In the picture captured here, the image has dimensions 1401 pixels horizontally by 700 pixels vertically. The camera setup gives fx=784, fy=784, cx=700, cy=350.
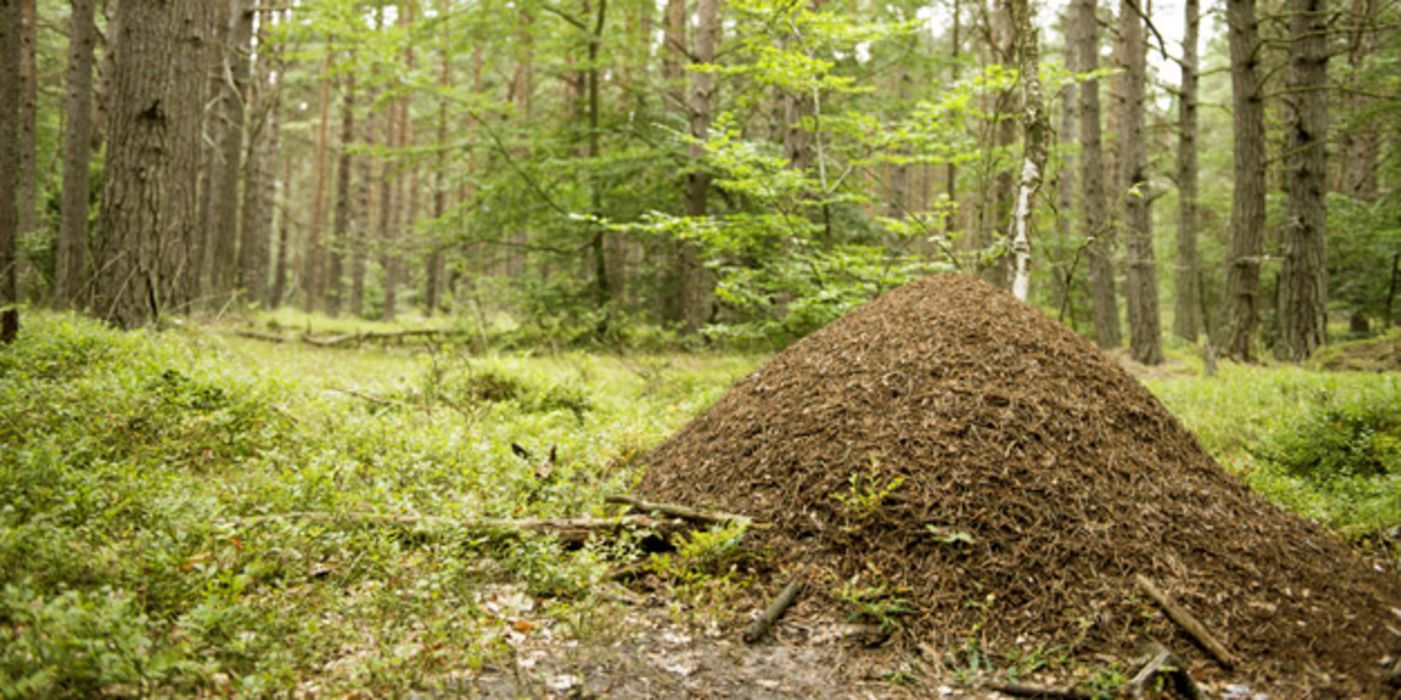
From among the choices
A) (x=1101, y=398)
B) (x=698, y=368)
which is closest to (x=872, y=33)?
(x=698, y=368)

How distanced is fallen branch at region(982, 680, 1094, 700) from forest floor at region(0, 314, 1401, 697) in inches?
2.6

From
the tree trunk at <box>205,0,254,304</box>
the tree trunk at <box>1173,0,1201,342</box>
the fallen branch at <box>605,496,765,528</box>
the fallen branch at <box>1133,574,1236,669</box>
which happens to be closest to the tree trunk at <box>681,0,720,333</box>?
the fallen branch at <box>605,496,765,528</box>

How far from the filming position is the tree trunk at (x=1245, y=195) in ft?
32.5

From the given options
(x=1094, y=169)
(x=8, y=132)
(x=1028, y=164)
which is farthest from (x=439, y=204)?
(x=1028, y=164)

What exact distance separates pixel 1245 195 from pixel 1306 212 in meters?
0.95

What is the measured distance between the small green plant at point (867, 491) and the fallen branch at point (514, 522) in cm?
86

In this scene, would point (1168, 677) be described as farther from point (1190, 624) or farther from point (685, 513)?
point (685, 513)

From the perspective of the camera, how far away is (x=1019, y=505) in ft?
11.3

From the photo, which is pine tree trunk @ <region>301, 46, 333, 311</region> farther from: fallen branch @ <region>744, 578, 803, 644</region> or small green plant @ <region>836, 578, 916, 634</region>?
small green plant @ <region>836, 578, 916, 634</region>

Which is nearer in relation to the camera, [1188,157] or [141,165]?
[141,165]

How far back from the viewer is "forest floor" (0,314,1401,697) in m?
2.45

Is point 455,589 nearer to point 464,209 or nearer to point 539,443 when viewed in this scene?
point 539,443

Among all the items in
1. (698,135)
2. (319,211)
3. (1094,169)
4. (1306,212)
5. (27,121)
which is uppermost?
(319,211)

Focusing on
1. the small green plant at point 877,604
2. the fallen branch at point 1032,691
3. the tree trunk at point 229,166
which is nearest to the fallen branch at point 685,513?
the small green plant at point 877,604
